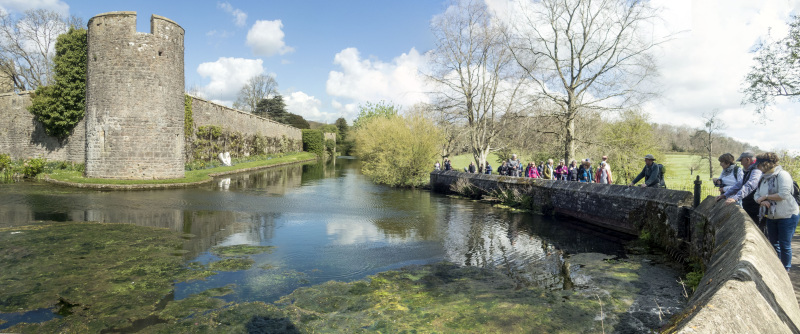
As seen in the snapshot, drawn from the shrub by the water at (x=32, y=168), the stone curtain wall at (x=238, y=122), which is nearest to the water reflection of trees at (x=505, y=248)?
the shrub by the water at (x=32, y=168)

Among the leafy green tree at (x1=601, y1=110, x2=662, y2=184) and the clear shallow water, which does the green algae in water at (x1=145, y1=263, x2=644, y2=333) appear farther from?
the leafy green tree at (x1=601, y1=110, x2=662, y2=184)

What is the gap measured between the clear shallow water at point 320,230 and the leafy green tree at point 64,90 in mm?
9694

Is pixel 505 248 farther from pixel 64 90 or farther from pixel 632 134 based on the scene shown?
pixel 64 90

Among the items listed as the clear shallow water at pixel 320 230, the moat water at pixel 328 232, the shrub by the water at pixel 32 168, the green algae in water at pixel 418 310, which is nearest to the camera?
the green algae in water at pixel 418 310

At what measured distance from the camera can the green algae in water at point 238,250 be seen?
762 cm

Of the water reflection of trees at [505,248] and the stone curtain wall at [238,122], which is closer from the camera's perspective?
the water reflection of trees at [505,248]

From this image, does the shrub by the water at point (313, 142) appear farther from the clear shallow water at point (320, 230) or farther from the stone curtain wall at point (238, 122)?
the clear shallow water at point (320, 230)

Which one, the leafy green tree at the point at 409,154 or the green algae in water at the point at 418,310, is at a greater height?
the leafy green tree at the point at 409,154

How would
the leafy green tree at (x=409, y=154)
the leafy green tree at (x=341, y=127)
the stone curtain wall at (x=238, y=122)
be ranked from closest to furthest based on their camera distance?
1. the leafy green tree at (x=409, y=154)
2. the stone curtain wall at (x=238, y=122)
3. the leafy green tree at (x=341, y=127)

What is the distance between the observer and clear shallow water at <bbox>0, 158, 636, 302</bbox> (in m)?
6.76

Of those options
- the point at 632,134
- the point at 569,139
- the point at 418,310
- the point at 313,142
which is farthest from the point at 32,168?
the point at 313,142

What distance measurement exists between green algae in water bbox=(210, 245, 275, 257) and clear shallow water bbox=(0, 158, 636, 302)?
0.71 feet

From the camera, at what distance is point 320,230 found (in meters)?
10.4

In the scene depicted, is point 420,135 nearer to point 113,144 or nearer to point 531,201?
point 531,201
